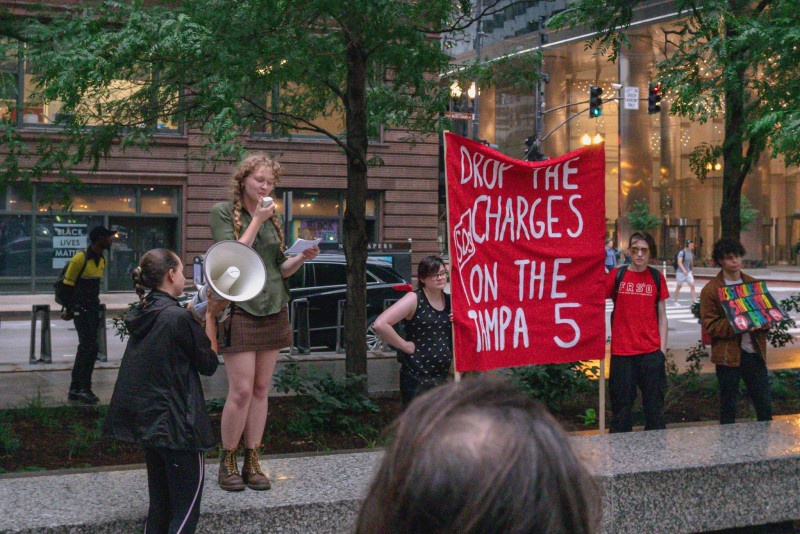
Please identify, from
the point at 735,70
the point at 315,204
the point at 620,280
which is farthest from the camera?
the point at 315,204

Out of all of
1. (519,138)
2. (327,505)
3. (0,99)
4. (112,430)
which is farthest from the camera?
(519,138)

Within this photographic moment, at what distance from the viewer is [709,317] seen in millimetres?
7543

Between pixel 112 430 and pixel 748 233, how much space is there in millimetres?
65786

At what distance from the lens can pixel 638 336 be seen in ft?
23.6

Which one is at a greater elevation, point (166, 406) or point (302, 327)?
point (166, 406)

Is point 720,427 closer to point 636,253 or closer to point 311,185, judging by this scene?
point 636,253

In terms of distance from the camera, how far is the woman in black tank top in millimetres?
6383

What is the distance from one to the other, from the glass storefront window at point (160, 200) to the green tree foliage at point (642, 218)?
42.5 meters

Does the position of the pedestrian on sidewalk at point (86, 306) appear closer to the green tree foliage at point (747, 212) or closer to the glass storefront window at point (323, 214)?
the glass storefront window at point (323, 214)

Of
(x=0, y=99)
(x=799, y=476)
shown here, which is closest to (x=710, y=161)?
(x=799, y=476)

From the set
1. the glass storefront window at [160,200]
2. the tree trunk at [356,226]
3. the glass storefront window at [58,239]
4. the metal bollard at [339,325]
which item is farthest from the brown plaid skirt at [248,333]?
the glass storefront window at [58,239]

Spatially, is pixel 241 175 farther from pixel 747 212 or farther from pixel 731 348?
pixel 747 212

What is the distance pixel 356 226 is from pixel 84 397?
3.38 metres

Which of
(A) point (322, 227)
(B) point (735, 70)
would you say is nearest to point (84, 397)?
(B) point (735, 70)
